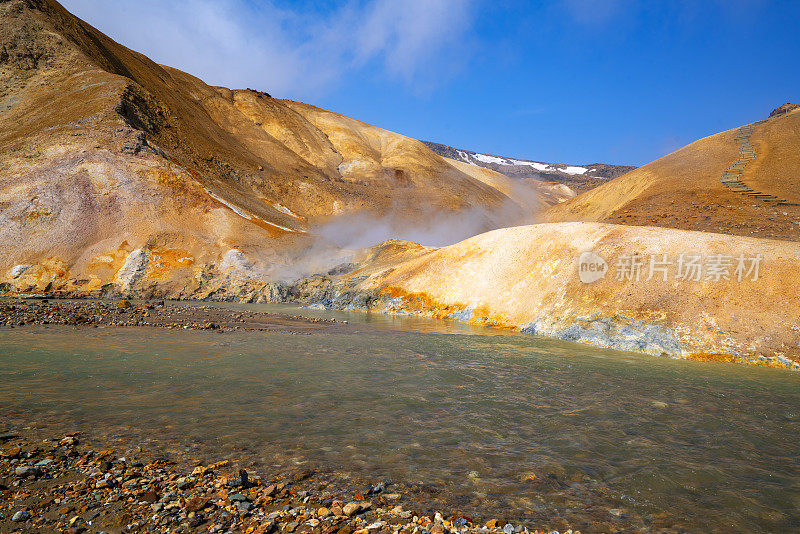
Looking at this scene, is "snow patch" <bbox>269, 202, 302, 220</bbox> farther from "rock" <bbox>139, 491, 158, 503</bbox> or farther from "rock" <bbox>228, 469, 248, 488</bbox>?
"rock" <bbox>139, 491, 158, 503</bbox>

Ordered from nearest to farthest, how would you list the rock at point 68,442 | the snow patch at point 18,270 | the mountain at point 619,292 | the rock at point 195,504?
the rock at point 195,504 → the rock at point 68,442 → the mountain at point 619,292 → the snow patch at point 18,270

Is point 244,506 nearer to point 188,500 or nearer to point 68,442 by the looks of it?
point 188,500

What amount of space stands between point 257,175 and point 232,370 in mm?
61066

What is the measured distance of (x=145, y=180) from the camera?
43375 millimetres

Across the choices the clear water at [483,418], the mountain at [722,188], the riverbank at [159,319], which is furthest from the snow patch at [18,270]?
the mountain at [722,188]

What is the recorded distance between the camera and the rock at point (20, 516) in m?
4.21

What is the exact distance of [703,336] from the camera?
15.4 m

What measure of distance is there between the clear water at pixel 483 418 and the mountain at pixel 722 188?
28.9m

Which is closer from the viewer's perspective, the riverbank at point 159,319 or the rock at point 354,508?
the rock at point 354,508

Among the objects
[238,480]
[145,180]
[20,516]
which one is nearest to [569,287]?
[238,480]

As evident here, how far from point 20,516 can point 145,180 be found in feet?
153

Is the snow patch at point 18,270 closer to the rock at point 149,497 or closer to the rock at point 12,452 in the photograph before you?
the rock at point 12,452

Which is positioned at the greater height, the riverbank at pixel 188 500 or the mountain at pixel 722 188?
the mountain at pixel 722 188

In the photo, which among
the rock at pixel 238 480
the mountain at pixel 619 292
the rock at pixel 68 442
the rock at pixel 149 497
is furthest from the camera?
the mountain at pixel 619 292
